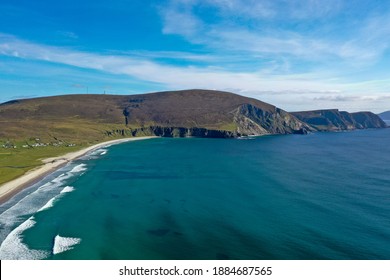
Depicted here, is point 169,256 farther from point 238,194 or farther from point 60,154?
point 60,154

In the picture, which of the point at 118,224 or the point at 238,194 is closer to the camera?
the point at 118,224

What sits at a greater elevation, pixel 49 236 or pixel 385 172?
pixel 385 172

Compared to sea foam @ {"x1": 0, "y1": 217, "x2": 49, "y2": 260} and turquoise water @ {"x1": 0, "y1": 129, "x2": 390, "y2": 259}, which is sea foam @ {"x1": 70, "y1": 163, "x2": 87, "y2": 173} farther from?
sea foam @ {"x1": 0, "y1": 217, "x2": 49, "y2": 260}

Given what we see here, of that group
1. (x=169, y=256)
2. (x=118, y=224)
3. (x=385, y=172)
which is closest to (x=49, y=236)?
(x=118, y=224)

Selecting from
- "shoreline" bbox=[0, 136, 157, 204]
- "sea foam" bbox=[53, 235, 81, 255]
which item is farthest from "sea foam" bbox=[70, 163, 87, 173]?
"sea foam" bbox=[53, 235, 81, 255]

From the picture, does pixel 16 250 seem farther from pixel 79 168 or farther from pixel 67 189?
pixel 79 168

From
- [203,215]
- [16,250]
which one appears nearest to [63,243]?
[16,250]
